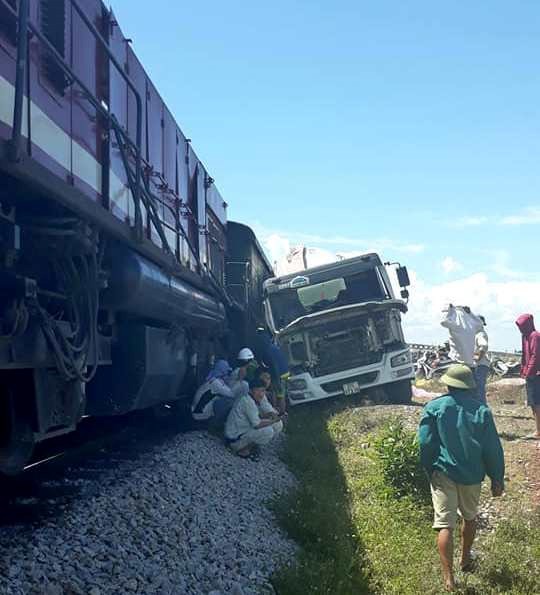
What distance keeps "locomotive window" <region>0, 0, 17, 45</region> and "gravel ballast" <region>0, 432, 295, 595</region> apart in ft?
8.73

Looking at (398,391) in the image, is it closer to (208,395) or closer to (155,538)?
(208,395)

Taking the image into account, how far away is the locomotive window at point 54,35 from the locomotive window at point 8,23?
40cm

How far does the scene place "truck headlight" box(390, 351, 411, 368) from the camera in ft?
38.1

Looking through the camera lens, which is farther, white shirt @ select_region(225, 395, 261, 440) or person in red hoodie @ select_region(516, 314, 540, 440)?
person in red hoodie @ select_region(516, 314, 540, 440)

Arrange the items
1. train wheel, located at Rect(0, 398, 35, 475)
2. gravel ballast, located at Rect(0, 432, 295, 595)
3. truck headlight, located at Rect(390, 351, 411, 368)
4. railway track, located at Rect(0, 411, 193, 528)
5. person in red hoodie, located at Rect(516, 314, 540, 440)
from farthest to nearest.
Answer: truck headlight, located at Rect(390, 351, 411, 368), person in red hoodie, located at Rect(516, 314, 540, 440), railway track, located at Rect(0, 411, 193, 528), train wheel, located at Rect(0, 398, 35, 475), gravel ballast, located at Rect(0, 432, 295, 595)

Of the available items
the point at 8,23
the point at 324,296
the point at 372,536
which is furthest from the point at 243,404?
the point at 8,23

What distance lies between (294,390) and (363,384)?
45.3 inches

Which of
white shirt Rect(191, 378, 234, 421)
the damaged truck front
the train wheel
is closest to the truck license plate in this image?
the damaged truck front

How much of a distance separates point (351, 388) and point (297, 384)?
893mm

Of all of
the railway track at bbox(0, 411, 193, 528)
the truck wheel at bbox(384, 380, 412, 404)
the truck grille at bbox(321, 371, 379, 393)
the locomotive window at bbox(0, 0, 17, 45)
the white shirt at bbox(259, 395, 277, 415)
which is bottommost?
the railway track at bbox(0, 411, 193, 528)

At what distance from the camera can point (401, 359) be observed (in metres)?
11.7

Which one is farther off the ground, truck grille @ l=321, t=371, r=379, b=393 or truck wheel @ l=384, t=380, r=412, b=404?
truck grille @ l=321, t=371, r=379, b=393

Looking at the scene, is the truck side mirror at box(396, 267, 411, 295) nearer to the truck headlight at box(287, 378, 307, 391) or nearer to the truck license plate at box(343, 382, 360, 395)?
the truck license plate at box(343, 382, 360, 395)

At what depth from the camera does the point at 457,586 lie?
505 cm
